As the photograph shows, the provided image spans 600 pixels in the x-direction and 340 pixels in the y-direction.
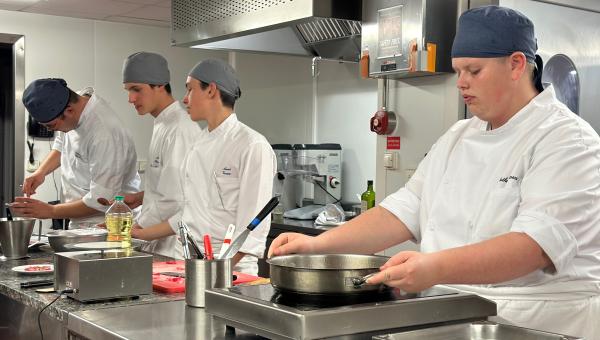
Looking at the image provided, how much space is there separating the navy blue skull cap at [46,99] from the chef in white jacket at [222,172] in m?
0.99

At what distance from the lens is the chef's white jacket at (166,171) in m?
3.46

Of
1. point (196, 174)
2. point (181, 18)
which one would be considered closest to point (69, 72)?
point (181, 18)

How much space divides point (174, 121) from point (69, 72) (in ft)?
10.2

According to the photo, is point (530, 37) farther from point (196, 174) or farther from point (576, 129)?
point (196, 174)

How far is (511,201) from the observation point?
6.25 feet

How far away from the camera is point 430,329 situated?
1.43 metres

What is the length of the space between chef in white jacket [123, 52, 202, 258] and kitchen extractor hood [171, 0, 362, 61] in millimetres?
486

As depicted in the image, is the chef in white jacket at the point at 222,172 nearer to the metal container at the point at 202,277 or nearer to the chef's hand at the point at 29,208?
the chef's hand at the point at 29,208

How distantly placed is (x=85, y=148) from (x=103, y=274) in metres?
2.07

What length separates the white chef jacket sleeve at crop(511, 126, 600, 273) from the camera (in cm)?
171

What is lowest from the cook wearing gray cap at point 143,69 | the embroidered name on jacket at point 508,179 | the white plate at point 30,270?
the white plate at point 30,270

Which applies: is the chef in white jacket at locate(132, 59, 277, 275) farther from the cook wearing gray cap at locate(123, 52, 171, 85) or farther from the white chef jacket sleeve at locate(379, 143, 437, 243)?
the white chef jacket sleeve at locate(379, 143, 437, 243)

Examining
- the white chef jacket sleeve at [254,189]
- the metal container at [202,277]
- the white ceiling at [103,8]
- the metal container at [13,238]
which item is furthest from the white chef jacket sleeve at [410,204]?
the white ceiling at [103,8]

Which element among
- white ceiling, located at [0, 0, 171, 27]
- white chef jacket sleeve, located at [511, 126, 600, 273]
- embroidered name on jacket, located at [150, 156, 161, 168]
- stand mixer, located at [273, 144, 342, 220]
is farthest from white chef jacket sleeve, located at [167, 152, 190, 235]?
white ceiling, located at [0, 0, 171, 27]
